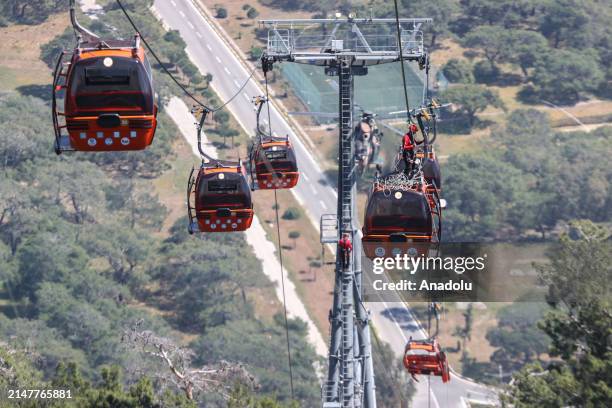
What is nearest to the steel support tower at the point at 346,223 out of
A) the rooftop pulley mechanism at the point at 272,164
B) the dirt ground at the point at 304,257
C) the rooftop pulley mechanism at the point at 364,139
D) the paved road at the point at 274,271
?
the rooftop pulley mechanism at the point at 364,139

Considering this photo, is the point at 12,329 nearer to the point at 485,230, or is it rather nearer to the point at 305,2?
the point at 485,230

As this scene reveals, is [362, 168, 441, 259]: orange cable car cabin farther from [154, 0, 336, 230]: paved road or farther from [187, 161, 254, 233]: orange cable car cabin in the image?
[154, 0, 336, 230]: paved road

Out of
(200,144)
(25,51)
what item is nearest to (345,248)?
(200,144)

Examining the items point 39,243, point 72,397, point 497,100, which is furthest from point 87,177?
point 72,397

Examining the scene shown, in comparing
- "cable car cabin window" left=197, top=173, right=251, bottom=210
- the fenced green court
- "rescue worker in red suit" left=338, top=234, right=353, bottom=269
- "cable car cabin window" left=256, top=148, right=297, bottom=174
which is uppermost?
the fenced green court

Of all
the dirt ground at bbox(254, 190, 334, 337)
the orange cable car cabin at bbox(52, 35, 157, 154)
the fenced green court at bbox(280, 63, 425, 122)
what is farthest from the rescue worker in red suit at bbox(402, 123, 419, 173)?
the fenced green court at bbox(280, 63, 425, 122)

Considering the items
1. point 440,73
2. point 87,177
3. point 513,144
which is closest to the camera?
point 87,177
